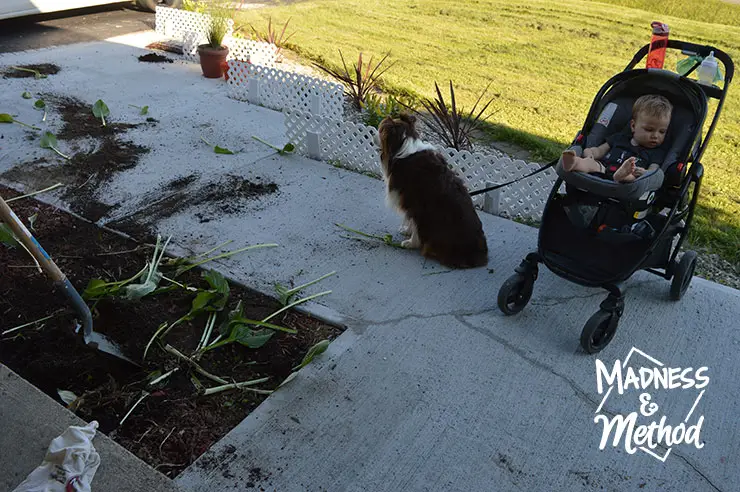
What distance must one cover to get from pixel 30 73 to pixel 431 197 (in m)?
6.85

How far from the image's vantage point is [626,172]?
10.4 ft

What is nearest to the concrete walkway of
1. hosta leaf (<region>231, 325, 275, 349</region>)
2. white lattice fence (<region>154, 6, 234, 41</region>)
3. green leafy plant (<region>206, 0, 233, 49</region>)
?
hosta leaf (<region>231, 325, 275, 349</region>)

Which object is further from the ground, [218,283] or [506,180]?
[506,180]

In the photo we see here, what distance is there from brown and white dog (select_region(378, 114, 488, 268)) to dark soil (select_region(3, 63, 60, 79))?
626 centimetres

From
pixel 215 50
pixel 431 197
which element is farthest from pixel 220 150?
pixel 215 50

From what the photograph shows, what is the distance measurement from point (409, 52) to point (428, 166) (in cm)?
740

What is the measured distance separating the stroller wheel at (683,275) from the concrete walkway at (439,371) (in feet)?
0.35

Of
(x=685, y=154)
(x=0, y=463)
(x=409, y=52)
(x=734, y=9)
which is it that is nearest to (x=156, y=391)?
(x=0, y=463)

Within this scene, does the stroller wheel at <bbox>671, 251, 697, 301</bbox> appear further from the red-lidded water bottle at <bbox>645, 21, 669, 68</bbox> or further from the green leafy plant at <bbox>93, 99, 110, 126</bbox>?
the green leafy plant at <bbox>93, 99, 110, 126</bbox>

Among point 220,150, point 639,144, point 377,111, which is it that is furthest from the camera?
point 377,111

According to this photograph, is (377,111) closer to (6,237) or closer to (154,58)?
(6,237)

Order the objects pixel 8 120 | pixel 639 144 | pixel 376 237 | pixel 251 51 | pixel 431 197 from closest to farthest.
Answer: pixel 639 144 → pixel 431 197 → pixel 376 237 → pixel 8 120 → pixel 251 51

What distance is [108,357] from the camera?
3307 millimetres

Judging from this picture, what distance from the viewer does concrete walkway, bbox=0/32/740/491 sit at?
9.05ft
